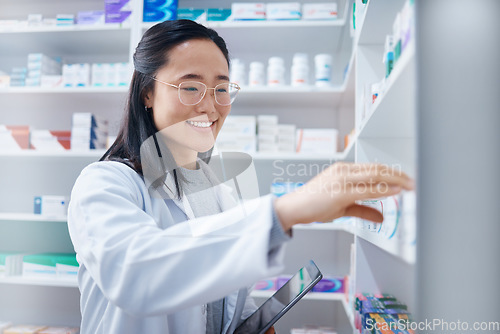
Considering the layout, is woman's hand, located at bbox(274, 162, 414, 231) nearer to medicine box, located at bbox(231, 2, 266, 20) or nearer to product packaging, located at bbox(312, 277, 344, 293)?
product packaging, located at bbox(312, 277, 344, 293)

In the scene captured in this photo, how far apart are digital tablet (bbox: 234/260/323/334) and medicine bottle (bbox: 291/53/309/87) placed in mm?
1012

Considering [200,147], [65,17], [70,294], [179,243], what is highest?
[65,17]

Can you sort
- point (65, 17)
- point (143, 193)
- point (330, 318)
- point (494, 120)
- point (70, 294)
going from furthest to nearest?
point (65, 17) < point (70, 294) < point (330, 318) < point (143, 193) < point (494, 120)

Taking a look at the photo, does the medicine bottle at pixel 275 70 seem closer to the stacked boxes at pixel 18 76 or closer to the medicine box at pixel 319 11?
the medicine box at pixel 319 11

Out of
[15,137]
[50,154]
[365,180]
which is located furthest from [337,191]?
[15,137]

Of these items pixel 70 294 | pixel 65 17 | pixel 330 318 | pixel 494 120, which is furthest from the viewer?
pixel 65 17

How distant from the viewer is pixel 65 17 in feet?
5.70

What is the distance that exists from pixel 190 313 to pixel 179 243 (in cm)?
29

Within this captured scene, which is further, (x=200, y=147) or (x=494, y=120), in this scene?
(x=200, y=147)

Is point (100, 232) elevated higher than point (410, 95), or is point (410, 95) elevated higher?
point (410, 95)

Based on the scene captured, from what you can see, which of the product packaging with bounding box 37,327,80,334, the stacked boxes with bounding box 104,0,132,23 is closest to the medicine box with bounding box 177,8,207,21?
the stacked boxes with bounding box 104,0,132,23

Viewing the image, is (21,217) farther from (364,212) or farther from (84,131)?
(364,212)

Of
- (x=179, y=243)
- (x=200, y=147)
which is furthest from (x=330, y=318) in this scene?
(x=179, y=243)

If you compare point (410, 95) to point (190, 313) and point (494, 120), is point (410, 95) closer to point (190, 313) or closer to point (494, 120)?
point (494, 120)
